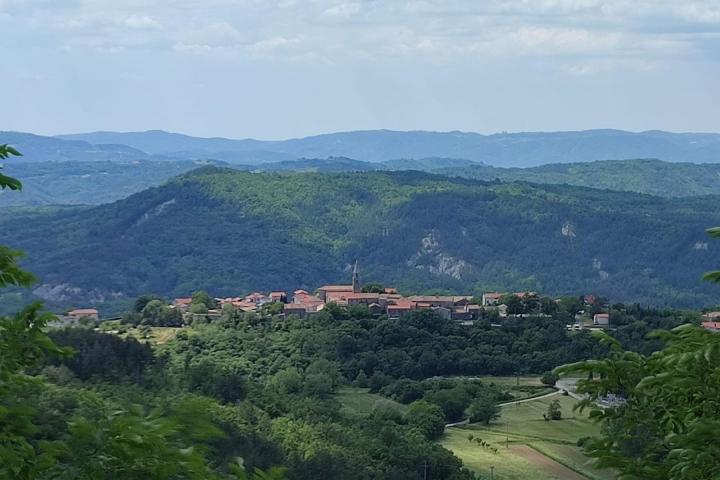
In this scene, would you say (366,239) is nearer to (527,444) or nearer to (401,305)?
(401,305)

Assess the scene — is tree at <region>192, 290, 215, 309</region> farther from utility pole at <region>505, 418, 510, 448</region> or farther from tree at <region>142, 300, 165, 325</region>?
utility pole at <region>505, 418, 510, 448</region>

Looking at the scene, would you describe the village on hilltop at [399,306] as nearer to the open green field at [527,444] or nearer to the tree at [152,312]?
the tree at [152,312]

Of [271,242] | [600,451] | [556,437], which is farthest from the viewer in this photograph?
[271,242]

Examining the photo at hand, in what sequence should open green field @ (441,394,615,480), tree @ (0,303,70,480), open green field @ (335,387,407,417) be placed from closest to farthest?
tree @ (0,303,70,480) < open green field @ (441,394,615,480) < open green field @ (335,387,407,417)

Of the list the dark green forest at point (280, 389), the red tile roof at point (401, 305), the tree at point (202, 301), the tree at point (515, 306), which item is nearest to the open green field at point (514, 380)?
the dark green forest at point (280, 389)

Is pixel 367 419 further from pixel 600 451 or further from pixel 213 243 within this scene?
pixel 213 243

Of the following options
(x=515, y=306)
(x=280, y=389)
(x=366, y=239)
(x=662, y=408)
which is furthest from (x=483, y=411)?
(x=366, y=239)

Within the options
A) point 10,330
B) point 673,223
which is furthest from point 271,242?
point 10,330

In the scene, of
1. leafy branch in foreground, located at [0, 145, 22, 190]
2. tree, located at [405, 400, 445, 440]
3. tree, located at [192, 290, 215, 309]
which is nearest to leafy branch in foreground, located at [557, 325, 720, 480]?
leafy branch in foreground, located at [0, 145, 22, 190]
